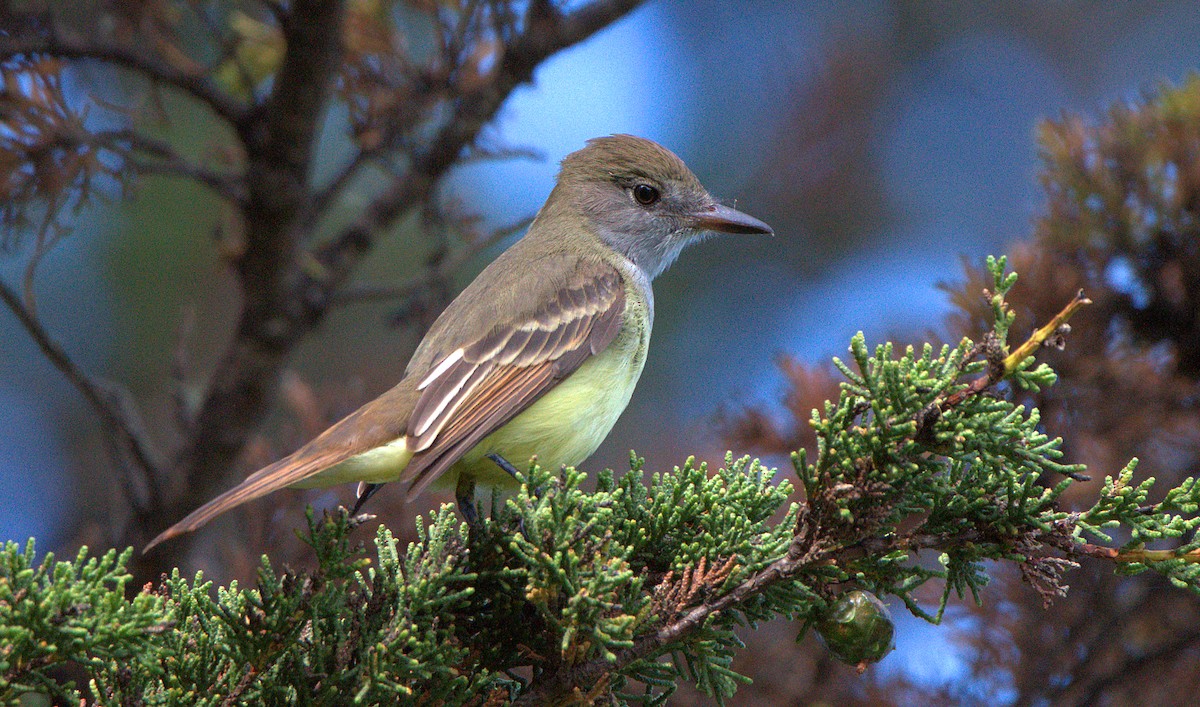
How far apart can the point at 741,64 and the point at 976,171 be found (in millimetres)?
1908

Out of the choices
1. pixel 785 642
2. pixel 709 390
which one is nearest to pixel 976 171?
pixel 709 390

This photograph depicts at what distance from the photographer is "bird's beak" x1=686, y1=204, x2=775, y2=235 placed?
3723 millimetres

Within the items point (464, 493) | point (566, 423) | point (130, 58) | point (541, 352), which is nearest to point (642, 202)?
point (541, 352)

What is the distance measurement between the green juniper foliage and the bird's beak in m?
1.76

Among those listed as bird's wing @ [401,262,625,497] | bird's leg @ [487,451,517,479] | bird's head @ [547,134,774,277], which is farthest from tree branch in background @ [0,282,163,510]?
bird's head @ [547,134,774,277]

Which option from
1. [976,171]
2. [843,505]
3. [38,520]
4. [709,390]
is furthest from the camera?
[976,171]

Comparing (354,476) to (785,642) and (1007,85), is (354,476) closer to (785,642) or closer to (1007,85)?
(785,642)

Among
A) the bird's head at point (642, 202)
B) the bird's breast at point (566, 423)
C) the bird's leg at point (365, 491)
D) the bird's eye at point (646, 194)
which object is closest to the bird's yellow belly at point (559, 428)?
the bird's breast at point (566, 423)

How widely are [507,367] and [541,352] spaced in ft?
0.37

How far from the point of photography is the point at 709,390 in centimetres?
672

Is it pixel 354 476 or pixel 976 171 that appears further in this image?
pixel 976 171

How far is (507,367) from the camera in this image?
10.3 ft

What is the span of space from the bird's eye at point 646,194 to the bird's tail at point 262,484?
1.87 meters

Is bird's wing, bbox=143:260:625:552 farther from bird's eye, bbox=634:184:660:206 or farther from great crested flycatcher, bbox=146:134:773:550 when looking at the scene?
bird's eye, bbox=634:184:660:206
